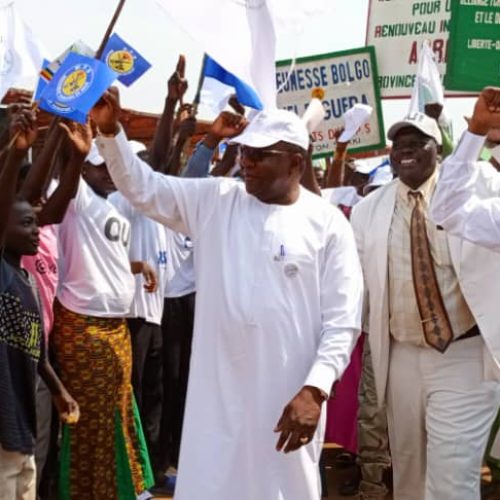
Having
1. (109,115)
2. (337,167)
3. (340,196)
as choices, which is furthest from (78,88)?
(337,167)

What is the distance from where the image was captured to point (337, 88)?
369 inches

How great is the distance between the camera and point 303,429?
13.5ft

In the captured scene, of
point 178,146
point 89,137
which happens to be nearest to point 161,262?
point 178,146

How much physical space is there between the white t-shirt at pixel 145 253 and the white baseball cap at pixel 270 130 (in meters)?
2.20

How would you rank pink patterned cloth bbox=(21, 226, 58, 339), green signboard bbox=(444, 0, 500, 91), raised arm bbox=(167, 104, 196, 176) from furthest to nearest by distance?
green signboard bbox=(444, 0, 500, 91)
raised arm bbox=(167, 104, 196, 176)
pink patterned cloth bbox=(21, 226, 58, 339)

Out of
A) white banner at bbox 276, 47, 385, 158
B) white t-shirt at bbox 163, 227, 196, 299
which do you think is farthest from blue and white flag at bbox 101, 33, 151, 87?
white banner at bbox 276, 47, 385, 158

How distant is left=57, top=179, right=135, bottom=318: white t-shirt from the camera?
5703 mm

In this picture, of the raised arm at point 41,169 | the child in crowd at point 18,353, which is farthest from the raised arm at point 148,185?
the raised arm at point 41,169

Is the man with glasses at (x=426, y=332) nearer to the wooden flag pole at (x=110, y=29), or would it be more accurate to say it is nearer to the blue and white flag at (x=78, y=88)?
the wooden flag pole at (x=110, y=29)

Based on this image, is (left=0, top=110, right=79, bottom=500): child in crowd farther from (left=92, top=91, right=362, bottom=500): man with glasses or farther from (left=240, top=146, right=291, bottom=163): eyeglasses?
(left=240, top=146, right=291, bottom=163): eyeglasses

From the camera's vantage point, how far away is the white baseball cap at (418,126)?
5621 millimetres

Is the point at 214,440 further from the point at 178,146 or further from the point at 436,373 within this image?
the point at 178,146

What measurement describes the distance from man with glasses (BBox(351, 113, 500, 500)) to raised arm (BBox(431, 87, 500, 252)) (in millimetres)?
478

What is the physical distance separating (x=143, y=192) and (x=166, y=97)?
2180 millimetres
